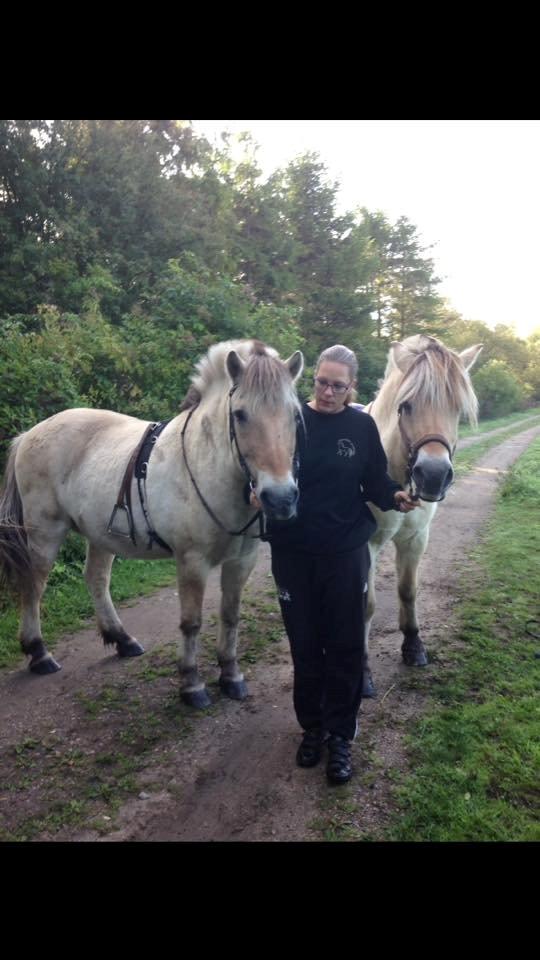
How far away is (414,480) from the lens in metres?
2.98

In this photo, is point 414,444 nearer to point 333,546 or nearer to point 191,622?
A: point 333,546

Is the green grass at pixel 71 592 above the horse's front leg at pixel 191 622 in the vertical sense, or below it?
below

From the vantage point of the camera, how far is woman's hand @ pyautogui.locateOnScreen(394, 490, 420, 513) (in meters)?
2.97

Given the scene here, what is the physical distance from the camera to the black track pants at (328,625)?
2912mm

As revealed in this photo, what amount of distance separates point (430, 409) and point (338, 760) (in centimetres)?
196

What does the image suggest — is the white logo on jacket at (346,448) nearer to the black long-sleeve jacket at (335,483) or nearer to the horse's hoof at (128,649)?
the black long-sleeve jacket at (335,483)

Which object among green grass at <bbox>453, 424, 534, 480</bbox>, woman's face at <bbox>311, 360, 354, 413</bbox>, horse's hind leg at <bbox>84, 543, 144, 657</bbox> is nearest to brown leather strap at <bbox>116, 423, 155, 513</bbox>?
horse's hind leg at <bbox>84, 543, 144, 657</bbox>

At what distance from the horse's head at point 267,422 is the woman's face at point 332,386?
137 millimetres

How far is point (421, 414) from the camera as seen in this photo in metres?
3.08

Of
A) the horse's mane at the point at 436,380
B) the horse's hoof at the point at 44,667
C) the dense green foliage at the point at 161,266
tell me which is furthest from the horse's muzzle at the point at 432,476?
the dense green foliage at the point at 161,266

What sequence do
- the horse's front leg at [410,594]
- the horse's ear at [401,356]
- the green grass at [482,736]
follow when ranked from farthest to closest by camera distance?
the horse's front leg at [410,594] < the horse's ear at [401,356] < the green grass at [482,736]
